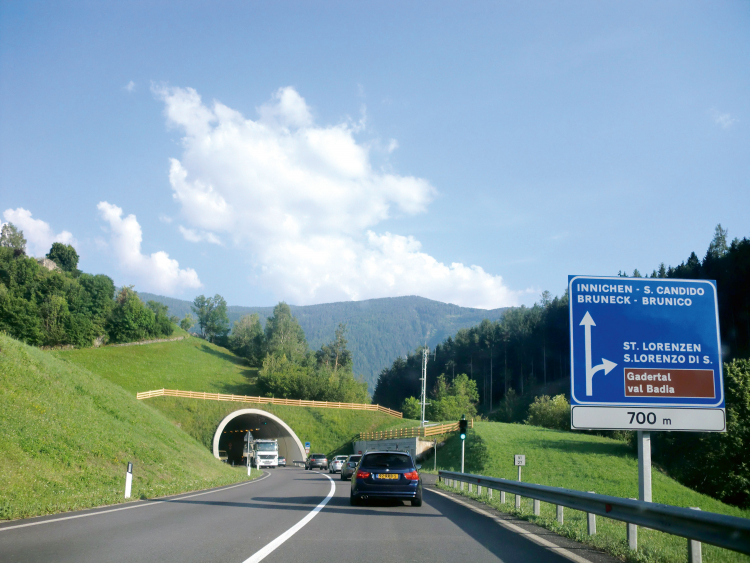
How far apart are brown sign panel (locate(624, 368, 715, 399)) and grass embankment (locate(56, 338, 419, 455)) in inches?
1808

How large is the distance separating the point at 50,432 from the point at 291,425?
49010 millimetres

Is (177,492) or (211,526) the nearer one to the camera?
(211,526)

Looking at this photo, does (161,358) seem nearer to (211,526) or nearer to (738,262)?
(738,262)

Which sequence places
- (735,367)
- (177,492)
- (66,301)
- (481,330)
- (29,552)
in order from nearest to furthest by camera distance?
(29,552) → (177,492) → (735,367) → (66,301) → (481,330)

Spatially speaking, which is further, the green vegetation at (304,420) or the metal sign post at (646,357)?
the green vegetation at (304,420)

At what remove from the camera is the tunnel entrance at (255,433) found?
62872mm

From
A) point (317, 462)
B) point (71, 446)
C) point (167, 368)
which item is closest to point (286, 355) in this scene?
point (167, 368)

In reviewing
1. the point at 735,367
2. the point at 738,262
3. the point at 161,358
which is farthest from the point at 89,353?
the point at 738,262

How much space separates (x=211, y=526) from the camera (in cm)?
973

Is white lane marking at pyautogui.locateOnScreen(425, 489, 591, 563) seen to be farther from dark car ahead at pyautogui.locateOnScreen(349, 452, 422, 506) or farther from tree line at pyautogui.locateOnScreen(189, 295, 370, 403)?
tree line at pyautogui.locateOnScreen(189, 295, 370, 403)

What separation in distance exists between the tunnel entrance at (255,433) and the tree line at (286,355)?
837 centimetres

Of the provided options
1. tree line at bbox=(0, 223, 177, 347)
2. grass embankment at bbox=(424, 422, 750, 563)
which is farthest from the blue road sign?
tree line at bbox=(0, 223, 177, 347)

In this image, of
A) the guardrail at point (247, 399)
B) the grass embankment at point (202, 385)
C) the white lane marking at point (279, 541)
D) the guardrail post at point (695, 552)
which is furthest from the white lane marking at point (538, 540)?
the guardrail at point (247, 399)

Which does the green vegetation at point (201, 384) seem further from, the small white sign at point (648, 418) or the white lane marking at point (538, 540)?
the small white sign at point (648, 418)
